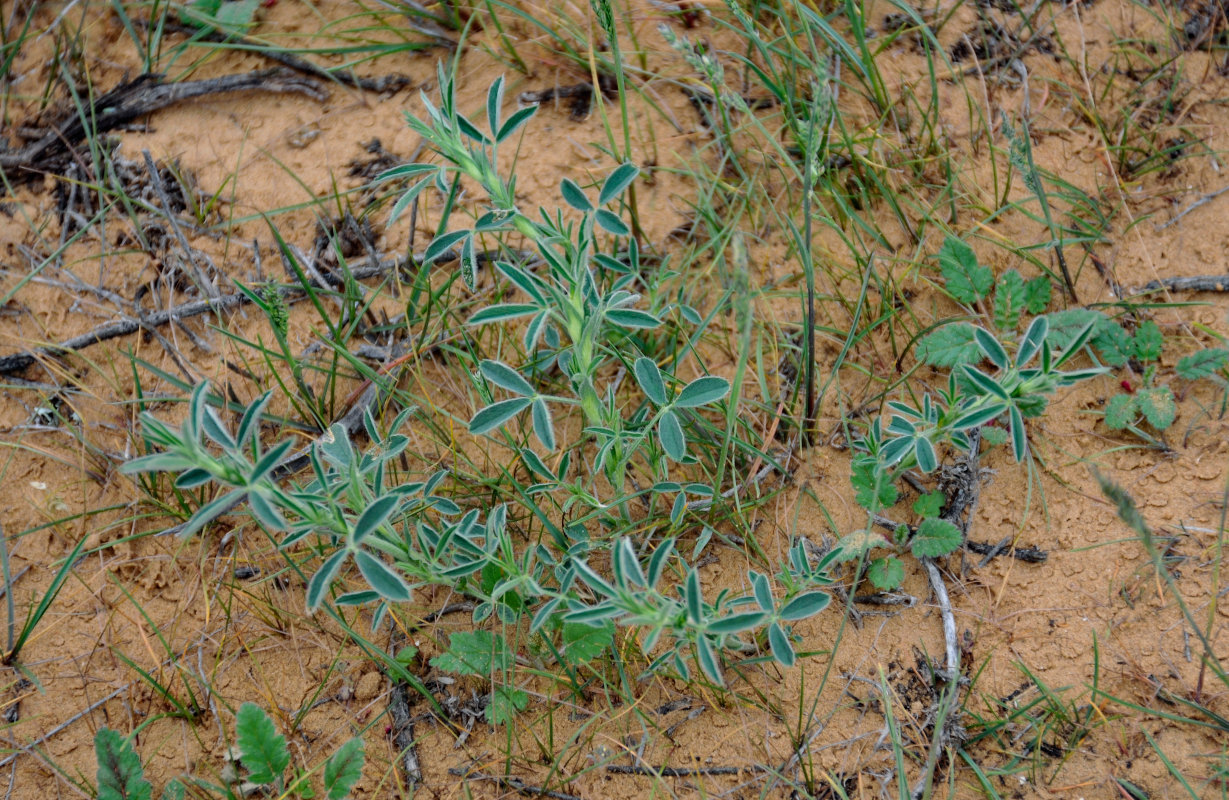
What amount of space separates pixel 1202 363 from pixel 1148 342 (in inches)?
5.7

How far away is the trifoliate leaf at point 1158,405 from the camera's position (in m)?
2.30

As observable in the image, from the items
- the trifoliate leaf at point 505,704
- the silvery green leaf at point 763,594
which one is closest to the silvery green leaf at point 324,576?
the trifoliate leaf at point 505,704

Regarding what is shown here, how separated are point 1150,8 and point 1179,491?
1.79 metres

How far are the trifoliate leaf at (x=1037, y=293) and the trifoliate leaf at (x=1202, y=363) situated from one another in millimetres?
398

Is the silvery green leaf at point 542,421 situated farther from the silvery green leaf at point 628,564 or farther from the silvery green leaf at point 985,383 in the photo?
the silvery green leaf at point 985,383

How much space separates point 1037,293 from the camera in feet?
8.30

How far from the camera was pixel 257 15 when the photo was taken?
319cm

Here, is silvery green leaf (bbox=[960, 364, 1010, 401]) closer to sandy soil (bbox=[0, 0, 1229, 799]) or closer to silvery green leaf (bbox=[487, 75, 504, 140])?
sandy soil (bbox=[0, 0, 1229, 799])

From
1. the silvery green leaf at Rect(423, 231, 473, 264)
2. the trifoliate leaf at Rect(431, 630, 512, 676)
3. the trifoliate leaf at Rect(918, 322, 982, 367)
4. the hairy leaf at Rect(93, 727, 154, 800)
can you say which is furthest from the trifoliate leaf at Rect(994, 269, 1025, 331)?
the hairy leaf at Rect(93, 727, 154, 800)

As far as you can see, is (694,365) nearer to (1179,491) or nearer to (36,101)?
(1179,491)

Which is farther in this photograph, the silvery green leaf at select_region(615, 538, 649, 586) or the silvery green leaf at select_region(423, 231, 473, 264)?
the silvery green leaf at select_region(423, 231, 473, 264)

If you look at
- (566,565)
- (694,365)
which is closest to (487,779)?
(566,565)

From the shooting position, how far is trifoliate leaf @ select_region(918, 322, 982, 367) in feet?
7.82

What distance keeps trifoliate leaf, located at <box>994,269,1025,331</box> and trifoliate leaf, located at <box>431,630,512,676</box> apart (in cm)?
172
